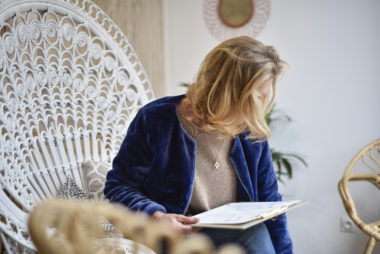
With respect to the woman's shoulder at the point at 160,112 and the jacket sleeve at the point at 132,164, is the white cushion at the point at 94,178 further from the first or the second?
the woman's shoulder at the point at 160,112

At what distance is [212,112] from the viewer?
49.8 inches

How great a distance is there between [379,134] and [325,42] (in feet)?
2.16

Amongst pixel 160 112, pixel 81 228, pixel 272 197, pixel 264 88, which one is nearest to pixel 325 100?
pixel 272 197

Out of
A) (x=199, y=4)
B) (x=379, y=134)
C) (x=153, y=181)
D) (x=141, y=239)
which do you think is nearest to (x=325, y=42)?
(x=379, y=134)

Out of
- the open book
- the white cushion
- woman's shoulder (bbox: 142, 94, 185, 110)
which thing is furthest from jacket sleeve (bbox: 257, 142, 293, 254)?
the white cushion

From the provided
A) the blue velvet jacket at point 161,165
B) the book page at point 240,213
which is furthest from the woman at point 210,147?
the book page at point 240,213

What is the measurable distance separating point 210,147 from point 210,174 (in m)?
0.09

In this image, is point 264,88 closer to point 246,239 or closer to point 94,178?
point 246,239

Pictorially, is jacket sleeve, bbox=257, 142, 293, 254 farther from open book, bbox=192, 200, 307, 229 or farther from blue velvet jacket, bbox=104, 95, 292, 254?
open book, bbox=192, 200, 307, 229

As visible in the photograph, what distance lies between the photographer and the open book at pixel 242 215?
3.04 ft

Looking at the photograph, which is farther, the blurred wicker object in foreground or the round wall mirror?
the round wall mirror

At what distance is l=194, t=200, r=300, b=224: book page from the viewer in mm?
967

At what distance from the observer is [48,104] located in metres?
1.60

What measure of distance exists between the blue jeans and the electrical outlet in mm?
1415
